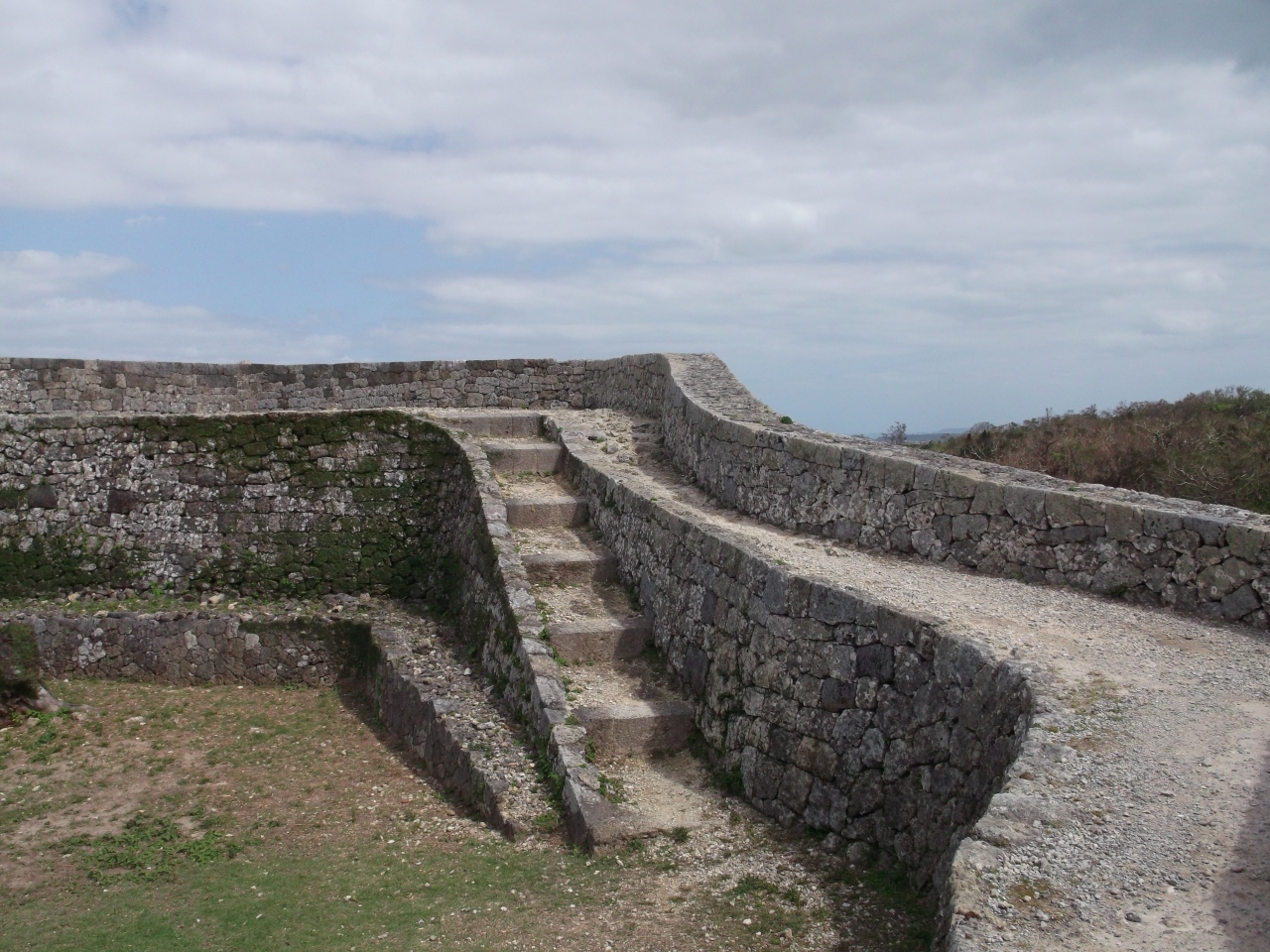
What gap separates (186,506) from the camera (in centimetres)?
1129

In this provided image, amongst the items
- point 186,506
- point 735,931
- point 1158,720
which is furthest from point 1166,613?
point 186,506

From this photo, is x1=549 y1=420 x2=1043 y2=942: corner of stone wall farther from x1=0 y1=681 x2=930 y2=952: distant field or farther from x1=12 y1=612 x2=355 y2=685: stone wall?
x1=12 y1=612 x2=355 y2=685: stone wall

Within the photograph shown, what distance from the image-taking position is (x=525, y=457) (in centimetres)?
1185

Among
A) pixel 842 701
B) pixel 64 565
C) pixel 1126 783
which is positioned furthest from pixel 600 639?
pixel 64 565

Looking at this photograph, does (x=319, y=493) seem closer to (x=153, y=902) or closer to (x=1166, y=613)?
(x=153, y=902)

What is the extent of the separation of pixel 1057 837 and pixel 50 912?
5.83m

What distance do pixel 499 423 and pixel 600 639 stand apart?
191 inches

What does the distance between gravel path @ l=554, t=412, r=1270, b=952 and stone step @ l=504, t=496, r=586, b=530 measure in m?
4.31

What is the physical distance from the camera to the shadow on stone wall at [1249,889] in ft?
11.1

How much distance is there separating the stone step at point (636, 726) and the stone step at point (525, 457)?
178 inches

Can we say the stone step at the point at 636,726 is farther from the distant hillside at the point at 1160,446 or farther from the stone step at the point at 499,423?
the distant hillside at the point at 1160,446

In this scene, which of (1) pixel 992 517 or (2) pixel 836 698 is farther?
(1) pixel 992 517

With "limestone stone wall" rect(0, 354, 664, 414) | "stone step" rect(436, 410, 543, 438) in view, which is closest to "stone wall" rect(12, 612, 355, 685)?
"stone step" rect(436, 410, 543, 438)

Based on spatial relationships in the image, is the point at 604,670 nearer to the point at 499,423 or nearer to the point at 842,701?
the point at 842,701
